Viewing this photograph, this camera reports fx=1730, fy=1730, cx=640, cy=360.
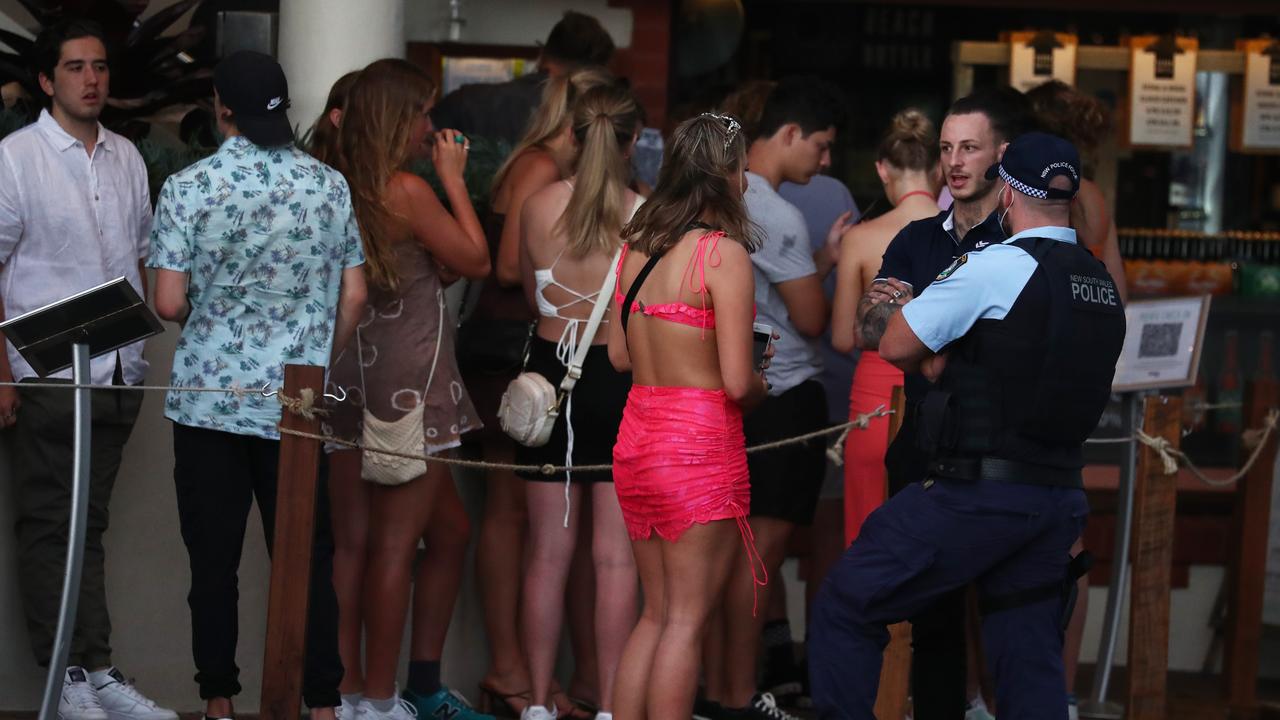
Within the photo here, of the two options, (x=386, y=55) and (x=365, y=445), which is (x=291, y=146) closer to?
(x=365, y=445)

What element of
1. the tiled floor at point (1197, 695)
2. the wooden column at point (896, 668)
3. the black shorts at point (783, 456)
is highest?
the black shorts at point (783, 456)

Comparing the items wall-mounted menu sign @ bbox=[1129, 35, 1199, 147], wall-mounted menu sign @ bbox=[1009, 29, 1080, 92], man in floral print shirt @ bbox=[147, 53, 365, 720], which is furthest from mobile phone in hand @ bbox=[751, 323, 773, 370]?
wall-mounted menu sign @ bbox=[1129, 35, 1199, 147]

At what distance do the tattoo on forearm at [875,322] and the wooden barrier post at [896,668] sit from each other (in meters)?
0.61

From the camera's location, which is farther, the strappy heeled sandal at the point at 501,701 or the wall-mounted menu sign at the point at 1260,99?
the wall-mounted menu sign at the point at 1260,99

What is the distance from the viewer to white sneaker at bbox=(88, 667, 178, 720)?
480cm

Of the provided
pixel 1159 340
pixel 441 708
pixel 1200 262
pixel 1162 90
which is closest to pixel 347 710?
pixel 441 708

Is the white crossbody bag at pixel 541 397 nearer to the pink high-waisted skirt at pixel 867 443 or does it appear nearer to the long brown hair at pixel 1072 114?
the pink high-waisted skirt at pixel 867 443

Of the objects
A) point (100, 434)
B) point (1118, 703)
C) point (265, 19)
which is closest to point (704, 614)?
point (100, 434)

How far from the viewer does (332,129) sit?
4758 millimetres

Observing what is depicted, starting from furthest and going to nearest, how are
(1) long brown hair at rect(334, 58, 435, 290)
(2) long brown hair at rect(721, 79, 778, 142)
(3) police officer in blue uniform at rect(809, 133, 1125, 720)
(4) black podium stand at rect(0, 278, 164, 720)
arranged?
(2) long brown hair at rect(721, 79, 778, 142) < (1) long brown hair at rect(334, 58, 435, 290) < (4) black podium stand at rect(0, 278, 164, 720) < (3) police officer in blue uniform at rect(809, 133, 1125, 720)

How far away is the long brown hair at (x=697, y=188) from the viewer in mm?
4012

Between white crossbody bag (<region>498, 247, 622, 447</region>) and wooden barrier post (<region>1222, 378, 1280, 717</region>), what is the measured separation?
258 centimetres

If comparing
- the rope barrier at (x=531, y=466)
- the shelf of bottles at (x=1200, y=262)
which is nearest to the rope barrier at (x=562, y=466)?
the rope barrier at (x=531, y=466)

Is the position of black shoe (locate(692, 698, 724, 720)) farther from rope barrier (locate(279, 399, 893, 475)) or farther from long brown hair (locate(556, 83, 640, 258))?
long brown hair (locate(556, 83, 640, 258))
